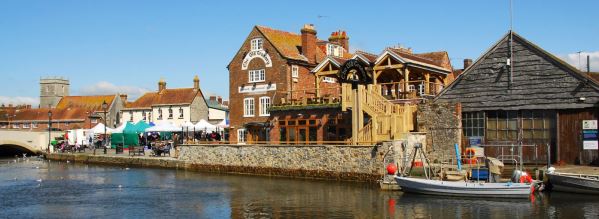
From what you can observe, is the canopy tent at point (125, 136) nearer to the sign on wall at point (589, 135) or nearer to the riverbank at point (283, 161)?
the riverbank at point (283, 161)

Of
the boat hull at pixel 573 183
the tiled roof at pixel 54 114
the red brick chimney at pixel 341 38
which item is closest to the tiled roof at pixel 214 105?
the tiled roof at pixel 54 114

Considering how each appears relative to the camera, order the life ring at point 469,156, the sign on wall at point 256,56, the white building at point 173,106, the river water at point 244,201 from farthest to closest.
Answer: the white building at point 173,106 → the sign on wall at point 256,56 → the life ring at point 469,156 → the river water at point 244,201

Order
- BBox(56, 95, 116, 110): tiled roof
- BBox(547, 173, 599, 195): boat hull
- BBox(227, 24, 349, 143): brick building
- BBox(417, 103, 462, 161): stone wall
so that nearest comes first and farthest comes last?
BBox(547, 173, 599, 195): boat hull, BBox(417, 103, 462, 161): stone wall, BBox(227, 24, 349, 143): brick building, BBox(56, 95, 116, 110): tiled roof

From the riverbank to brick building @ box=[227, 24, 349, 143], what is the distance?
151 inches

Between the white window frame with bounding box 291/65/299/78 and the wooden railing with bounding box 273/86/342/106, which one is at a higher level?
the white window frame with bounding box 291/65/299/78

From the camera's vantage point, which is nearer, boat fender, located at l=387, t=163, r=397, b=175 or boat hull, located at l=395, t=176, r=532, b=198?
boat hull, located at l=395, t=176, r=532, b=198

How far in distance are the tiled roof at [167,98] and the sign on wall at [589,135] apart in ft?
149

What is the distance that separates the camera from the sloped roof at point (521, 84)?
2939 centimetres

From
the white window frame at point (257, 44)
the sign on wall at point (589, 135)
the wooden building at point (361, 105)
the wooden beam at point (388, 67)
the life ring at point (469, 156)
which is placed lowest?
the life ring at point (469, 156)

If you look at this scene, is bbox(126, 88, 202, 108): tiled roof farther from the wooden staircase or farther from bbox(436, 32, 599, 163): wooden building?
bbox(436, 32, 599, 163): wooden building

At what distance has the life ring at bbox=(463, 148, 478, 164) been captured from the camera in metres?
29.1

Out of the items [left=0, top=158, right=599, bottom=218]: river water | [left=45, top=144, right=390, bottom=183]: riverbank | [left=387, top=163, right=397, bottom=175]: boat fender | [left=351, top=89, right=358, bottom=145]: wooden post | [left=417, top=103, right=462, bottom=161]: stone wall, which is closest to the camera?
[left=0, top=158, right=599, bottom=218]: river water

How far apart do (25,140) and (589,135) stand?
5471cm

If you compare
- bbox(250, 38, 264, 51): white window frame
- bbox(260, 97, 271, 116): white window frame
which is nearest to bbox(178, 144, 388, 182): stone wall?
bbox(260, 97, 271, 116): white window frame
